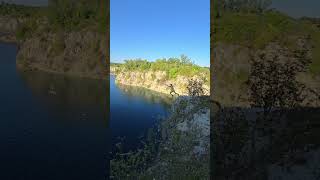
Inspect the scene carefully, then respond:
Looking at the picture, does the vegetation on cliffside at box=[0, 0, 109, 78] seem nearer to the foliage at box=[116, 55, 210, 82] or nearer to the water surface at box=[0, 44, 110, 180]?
the water surface at box=[0, 44, 110, 180]

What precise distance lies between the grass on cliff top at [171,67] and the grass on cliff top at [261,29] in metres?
2.79

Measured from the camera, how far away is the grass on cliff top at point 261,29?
24.2 metres

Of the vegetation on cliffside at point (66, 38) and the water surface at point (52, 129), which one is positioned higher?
the vegetation on cliffside at point (66, 38)

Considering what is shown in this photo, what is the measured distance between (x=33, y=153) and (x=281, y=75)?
1456 centimetres

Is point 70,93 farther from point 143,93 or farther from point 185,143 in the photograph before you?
point 185,143

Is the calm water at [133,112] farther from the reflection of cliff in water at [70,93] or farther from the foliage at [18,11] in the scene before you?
the foliage at [18,11]

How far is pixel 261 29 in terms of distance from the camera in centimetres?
2738

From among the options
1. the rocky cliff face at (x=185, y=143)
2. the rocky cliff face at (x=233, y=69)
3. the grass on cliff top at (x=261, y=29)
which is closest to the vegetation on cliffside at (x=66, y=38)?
the grass on cliff top at (x=261, y=29)

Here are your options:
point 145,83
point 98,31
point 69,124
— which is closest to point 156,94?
point 145,83

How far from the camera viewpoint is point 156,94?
36.1m

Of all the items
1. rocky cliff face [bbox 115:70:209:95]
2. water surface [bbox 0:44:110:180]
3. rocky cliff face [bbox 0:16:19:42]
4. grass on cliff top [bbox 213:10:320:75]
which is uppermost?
rocky cliff face [bbox 0:16:19:42]

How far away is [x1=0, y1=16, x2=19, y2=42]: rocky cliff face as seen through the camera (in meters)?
70.0

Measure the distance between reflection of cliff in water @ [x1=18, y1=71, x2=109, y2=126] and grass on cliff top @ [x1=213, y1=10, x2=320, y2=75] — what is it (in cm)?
1253

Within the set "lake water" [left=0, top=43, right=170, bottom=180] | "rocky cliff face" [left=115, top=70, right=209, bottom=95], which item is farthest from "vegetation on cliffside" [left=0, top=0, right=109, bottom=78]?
"rocky cliff face" [left=115, top=70, right=209, bottom=95]
